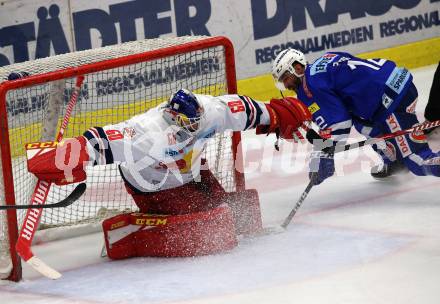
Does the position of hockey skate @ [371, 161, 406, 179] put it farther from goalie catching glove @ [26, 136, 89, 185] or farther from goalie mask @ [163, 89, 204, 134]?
goalie catching glove @ [26, 136, 89, 185]

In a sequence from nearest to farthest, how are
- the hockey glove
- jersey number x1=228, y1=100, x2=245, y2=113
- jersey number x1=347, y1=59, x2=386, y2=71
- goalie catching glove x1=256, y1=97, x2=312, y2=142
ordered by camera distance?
jersey number x1=228, y1=100, x2=245, y2=113
goalie catching glove x1=256, y1=97, x2=312, y2=142
the hockey glove
jersey number x1=347, y1=59, x2=386, y2=71

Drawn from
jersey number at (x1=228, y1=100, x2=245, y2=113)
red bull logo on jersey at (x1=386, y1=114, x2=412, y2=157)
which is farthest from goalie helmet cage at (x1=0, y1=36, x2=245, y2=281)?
red bull logo on jersey at (x1=386, y1=114, x2=412, y2=157)

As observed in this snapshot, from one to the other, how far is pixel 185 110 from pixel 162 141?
0.54ft

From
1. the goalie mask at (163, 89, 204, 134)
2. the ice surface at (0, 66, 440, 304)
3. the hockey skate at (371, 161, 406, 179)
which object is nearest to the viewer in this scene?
the ice surface at (0, 66, 440, 304)

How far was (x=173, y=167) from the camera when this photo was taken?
4035 mm

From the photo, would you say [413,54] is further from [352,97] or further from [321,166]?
[321,166]

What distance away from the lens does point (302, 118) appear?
419cm

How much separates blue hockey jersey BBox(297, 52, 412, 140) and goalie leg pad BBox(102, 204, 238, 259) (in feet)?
2.63

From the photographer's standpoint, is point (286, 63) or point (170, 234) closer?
point (170, 234)

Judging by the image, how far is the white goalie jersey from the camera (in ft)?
12.5

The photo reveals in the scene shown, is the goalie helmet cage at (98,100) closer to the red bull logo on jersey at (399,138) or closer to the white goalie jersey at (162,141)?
the white goalie jersey at (162,141)

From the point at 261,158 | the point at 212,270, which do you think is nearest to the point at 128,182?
the point at 212,270

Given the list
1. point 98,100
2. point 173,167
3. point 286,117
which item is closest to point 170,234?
point 173,167

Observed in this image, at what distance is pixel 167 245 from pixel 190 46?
871mm
